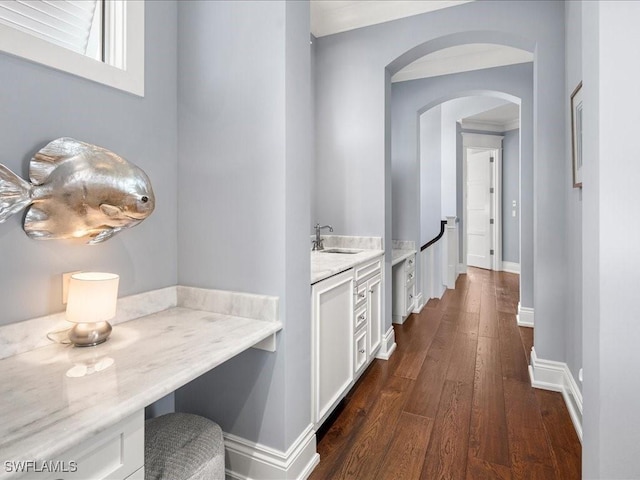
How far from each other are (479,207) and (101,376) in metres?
7.47

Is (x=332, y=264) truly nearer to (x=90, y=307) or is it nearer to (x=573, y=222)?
(x=90, y=307)

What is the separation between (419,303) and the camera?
13.8 feet

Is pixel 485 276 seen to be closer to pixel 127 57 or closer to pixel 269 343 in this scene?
pixel 269 343

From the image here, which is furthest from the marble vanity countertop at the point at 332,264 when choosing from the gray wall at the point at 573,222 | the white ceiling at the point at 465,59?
the white ceiling at the point at 465,59

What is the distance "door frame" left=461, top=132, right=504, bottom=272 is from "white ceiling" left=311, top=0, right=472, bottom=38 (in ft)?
13.9

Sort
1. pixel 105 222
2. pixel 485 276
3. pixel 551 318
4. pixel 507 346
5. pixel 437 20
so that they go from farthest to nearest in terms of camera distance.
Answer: pixel 485 276 < pixel 507 346 < pixel 437 20 < pixel 551 318 < pixel 105 222

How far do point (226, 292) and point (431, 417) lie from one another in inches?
54.9

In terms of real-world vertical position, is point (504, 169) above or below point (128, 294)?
above

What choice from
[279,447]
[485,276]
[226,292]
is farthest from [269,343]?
[485,276]

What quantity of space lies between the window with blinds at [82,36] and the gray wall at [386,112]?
1.78 meters

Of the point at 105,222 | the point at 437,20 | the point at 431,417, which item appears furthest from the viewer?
the point at 437,20

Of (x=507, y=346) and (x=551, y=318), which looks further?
(x=507, y=346)

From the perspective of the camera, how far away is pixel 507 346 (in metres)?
3.03

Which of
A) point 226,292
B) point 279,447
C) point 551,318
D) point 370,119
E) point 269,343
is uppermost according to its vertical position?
point 370,119
